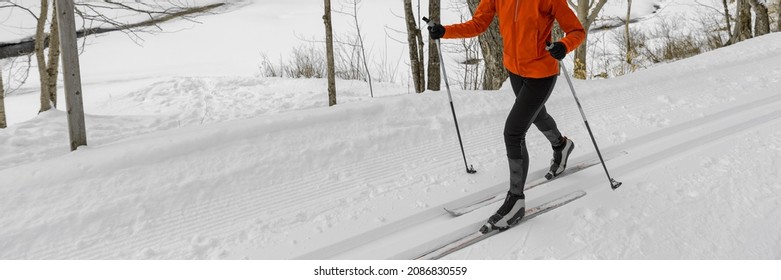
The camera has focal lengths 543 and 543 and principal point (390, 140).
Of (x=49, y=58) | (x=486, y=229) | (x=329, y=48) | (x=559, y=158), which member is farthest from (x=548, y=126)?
(x=49, y=58)

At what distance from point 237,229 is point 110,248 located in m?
0.68

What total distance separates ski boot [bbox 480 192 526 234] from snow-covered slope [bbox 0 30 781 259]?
9cm

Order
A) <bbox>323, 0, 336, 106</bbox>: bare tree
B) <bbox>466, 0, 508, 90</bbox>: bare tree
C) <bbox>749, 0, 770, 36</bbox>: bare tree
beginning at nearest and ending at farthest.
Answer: <bbox>466, 0, 508, 90</bbox>: bare tree → <bbox>323, 0, 336, 106</bbox>: bare tree → <bbox>749, 0, 770, 36</bbox>: bare tree

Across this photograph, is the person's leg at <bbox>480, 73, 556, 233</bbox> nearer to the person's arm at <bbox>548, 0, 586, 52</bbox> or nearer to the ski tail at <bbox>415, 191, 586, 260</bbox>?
the ski tail at <bbox>415, 191, 586, 260</bbox>

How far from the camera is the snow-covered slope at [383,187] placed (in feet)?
9.77

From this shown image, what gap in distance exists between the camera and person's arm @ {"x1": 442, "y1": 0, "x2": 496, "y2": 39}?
10.9ft

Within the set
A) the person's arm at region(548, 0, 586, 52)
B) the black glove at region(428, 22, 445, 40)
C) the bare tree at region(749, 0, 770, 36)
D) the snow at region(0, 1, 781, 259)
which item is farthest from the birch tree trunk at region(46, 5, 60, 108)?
the bare tree at region(749, 0, 770, 36)

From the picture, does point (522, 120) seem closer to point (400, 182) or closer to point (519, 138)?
point (519, 138)

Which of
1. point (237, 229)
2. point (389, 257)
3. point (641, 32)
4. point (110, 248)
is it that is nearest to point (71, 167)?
point (110, 248)

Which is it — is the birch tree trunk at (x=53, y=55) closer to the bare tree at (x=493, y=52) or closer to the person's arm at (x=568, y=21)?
the bare tree at (x=493, y=52)

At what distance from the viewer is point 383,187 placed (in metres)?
3.70

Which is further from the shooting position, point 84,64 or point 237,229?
point 84,64

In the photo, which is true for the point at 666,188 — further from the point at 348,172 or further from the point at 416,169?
the point at 348,172

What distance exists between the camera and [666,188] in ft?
11.4
